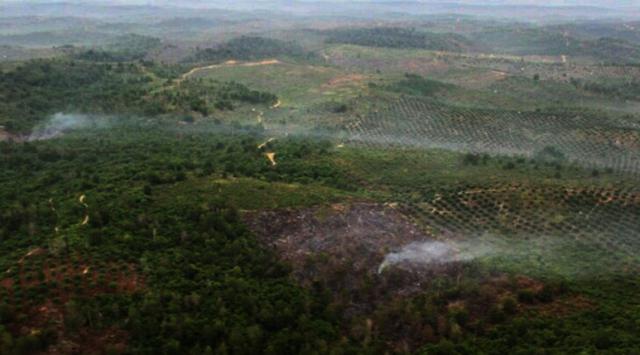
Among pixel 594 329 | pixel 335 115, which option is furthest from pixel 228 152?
pixel 594 329

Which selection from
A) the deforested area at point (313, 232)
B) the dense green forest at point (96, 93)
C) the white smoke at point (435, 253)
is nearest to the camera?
the deforested area at point (313, 232)

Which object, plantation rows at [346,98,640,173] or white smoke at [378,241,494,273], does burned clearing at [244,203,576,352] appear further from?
plantation rows at [346,98,640,173]

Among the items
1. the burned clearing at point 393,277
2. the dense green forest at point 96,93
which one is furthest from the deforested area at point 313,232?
the dense green forest at point 96,93

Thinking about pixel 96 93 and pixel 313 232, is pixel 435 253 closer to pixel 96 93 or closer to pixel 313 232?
pixel 313 232

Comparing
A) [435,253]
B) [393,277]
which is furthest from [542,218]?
[393,277]

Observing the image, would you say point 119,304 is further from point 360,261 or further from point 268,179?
→ point 268,179

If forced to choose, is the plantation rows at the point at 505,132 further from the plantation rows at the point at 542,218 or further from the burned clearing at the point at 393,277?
the burned clearing at the point at 393,277
